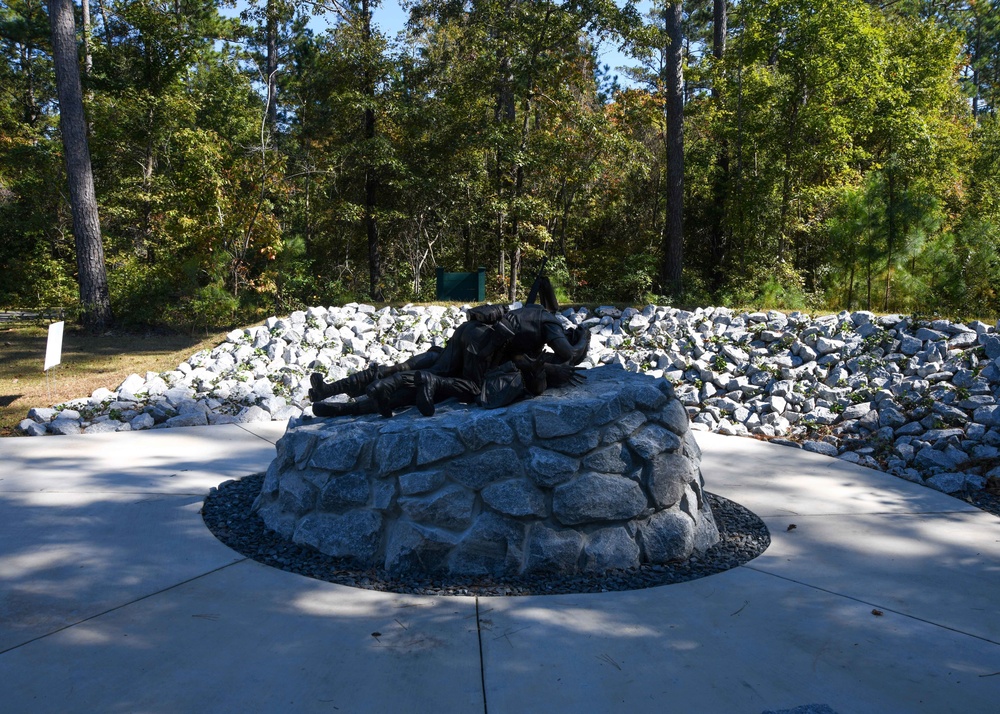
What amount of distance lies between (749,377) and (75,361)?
929cm

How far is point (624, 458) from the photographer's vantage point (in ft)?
13.9

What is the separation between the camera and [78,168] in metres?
12.4

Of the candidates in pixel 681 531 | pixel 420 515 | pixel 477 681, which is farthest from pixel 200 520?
pixel 681 531

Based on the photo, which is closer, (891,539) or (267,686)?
(267,686)

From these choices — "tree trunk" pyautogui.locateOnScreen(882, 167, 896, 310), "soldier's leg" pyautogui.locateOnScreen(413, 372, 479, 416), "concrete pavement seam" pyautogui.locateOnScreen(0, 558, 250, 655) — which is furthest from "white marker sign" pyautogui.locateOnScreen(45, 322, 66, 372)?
"tree trunk" pyautogui.locateOnScreen(882, 167, 896, 310)

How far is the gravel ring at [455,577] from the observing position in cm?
383

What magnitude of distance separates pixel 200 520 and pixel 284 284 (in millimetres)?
10891

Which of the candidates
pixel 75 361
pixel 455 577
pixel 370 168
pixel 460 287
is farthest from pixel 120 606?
pixel 370 168

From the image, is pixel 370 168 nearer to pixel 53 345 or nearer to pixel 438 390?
pixel 53 345

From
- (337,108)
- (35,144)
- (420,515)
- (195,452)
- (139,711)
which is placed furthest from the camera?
(35,144)

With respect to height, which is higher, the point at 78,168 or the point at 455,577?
the point at 78,168

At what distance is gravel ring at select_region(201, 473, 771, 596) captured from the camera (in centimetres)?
383

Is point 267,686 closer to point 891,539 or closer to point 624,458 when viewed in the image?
point 624,458

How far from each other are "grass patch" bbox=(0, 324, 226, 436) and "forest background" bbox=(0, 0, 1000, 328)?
1055 mm
